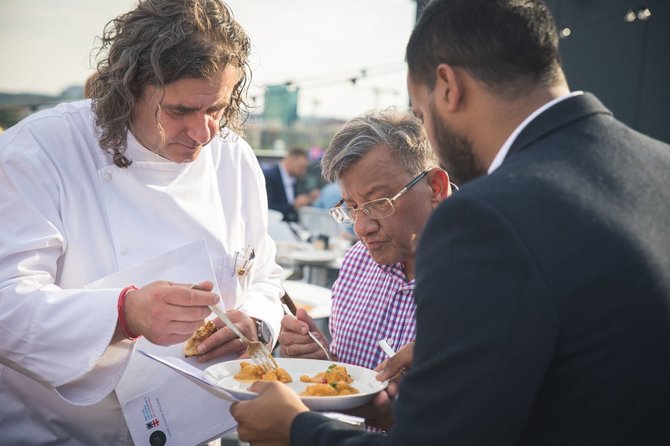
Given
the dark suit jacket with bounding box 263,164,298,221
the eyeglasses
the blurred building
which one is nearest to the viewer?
the eyeglasses

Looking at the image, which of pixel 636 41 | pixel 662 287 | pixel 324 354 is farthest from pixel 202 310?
pixel 636 41

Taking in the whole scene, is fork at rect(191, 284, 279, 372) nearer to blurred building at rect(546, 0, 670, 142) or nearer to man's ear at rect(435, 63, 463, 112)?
man's ear at rect(435, 63, 463, 112)

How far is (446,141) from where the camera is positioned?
138 centimetres

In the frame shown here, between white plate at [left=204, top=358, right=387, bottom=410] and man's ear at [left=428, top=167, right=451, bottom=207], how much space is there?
67 cm

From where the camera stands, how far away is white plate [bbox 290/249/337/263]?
5945 millimetres

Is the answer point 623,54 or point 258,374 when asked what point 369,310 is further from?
point 623,54

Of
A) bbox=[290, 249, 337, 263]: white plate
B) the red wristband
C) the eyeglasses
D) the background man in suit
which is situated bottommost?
the background man in suit

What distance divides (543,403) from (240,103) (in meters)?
1.69

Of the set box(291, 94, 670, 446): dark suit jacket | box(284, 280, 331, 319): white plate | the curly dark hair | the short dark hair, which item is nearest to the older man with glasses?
the curly dark hair

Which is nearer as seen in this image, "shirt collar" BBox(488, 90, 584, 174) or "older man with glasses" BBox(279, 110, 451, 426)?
"shirt collar" BBox(488, 90, 584, 174)

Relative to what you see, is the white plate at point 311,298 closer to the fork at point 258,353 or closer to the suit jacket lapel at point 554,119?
the fork at point 258,353

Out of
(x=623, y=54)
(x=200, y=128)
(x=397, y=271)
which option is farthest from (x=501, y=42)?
(x=623, y=54)

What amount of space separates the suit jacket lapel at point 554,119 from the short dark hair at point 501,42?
71mm

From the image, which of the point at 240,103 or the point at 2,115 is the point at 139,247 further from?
the point at 2,115
